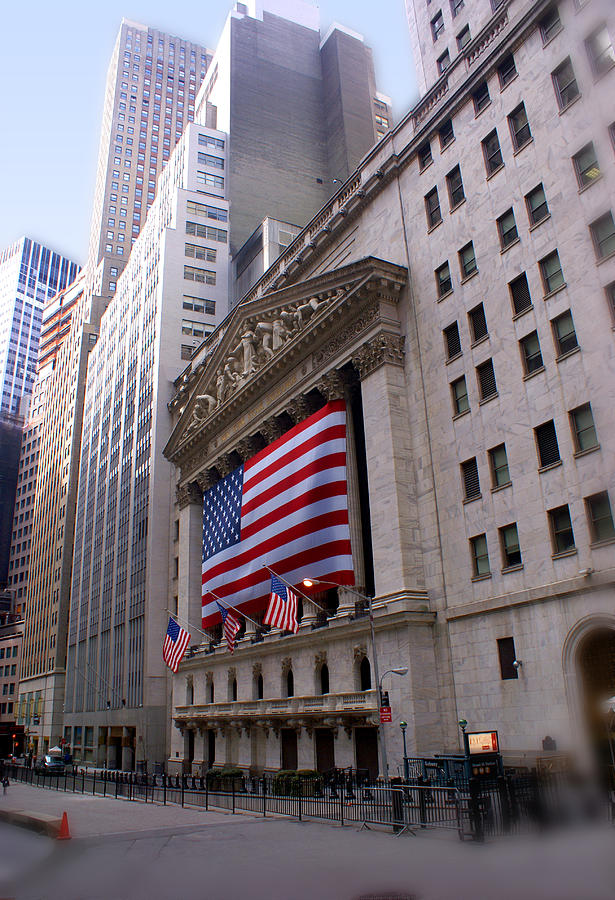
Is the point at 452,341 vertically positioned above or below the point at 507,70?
below

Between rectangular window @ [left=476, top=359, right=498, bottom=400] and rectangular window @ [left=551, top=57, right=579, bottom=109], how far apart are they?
11480mm

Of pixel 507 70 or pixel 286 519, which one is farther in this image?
pixel 286 519

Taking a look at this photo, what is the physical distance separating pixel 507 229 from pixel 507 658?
19.1 meters

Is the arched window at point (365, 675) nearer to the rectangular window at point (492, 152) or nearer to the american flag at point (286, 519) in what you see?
the american flag at point (286, 519)

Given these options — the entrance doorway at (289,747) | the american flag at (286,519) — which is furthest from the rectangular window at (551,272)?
the entrance doorway at (289,747)

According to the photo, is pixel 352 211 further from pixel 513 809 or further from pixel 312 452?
pixel 513 809

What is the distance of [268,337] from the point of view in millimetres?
49594

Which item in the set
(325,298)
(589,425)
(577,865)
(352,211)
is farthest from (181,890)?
(352,211)

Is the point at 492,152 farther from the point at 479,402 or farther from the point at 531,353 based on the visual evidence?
the point at 479,402

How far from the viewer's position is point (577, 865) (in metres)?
12.9

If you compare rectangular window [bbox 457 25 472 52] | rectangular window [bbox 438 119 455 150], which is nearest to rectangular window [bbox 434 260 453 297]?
rectangular window [bbox 438 119 455 150]

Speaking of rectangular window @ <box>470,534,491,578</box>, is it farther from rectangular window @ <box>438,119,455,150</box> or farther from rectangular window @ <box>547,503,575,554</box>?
rectangular window @ <box>438,119,455,150</box>

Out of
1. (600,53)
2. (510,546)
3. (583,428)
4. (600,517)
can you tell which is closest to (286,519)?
(510,546)

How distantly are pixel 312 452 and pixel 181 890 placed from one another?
94.0ft
